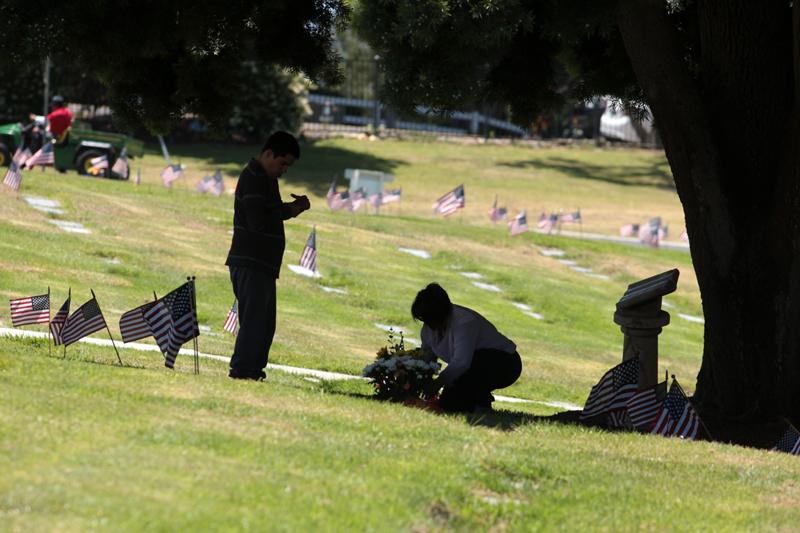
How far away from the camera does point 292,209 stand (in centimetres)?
967

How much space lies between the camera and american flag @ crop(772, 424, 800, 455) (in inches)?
384

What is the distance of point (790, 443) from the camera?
9.83 metres

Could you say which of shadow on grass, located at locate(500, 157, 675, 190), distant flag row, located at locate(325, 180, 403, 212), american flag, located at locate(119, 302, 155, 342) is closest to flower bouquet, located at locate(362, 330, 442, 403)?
american flag, located at locate(119, 302, 155, 342)

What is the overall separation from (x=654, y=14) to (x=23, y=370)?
5.23m

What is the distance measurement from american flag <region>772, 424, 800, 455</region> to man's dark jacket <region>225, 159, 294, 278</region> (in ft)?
12.4

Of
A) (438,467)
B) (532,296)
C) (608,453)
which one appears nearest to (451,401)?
(608,453)

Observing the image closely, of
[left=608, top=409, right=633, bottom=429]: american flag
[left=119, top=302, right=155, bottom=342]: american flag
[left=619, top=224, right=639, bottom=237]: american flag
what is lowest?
[left=619, top=224, right=639, bottom=237]: american flag

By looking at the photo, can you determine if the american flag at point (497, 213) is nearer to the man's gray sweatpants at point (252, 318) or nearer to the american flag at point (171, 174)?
the american flag at point (171, 174)

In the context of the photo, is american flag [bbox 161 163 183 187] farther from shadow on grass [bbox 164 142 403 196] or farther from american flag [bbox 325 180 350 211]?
shadow on grass [bbox 164 142 403 196]

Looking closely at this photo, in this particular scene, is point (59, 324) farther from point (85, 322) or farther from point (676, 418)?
point (676, 418)

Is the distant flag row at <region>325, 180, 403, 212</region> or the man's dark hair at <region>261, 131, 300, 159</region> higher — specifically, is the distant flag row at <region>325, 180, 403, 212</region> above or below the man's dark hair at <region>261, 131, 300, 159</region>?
below

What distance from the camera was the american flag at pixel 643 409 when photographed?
32.5 feet

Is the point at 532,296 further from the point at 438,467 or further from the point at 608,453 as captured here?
the point at 438,467

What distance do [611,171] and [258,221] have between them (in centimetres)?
3780
